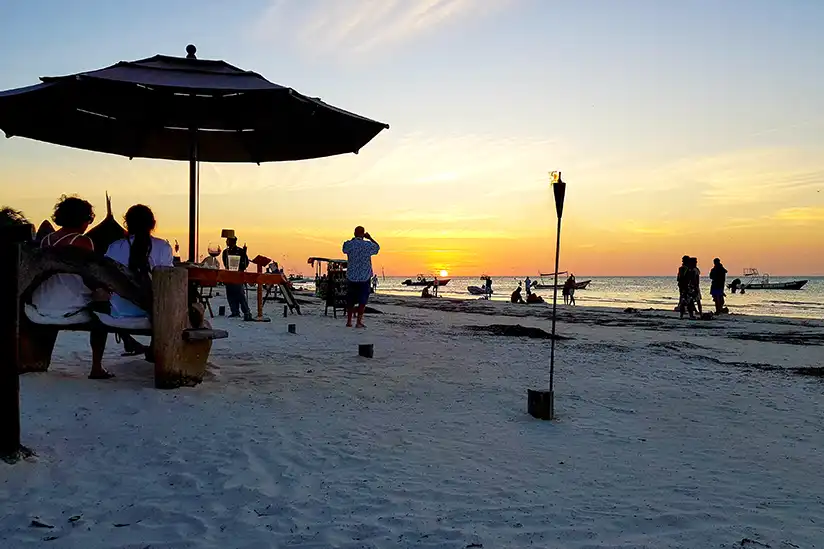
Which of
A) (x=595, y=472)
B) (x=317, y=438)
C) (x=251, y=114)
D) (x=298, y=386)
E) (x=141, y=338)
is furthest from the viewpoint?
(x=141, y=338)

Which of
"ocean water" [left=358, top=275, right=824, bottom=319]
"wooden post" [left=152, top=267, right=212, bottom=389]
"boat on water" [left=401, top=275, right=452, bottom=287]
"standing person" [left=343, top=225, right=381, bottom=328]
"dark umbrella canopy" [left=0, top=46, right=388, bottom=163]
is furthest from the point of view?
"boat on water" [left=401, top=275, right=452, bottom=287]

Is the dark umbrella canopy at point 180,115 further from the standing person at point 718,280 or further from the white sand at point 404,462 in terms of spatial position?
the standing person at point 718,280

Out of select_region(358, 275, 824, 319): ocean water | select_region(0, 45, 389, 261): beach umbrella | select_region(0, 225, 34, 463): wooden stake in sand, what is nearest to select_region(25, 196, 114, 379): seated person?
select_region(0, 45, 389, 261): beach umbrella

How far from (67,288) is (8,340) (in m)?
1.89

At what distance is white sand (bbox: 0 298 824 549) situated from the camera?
271 centimetres

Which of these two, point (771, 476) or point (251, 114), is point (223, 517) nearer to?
point (771, 476)

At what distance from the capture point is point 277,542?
2.55 meters

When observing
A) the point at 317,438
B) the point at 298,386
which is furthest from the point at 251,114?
the point at 317,438

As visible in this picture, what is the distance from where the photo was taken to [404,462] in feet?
11.9

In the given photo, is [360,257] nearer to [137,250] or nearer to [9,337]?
[137,250]

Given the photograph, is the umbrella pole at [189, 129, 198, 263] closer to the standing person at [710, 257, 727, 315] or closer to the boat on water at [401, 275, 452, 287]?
the standing person at [710, 257, 727, 315]

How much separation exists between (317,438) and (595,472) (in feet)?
5.95

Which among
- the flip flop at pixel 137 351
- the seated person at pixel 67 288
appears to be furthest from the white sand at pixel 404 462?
the seated person at pixel 67 288

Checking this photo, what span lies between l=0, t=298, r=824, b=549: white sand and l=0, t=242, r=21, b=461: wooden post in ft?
0.89
